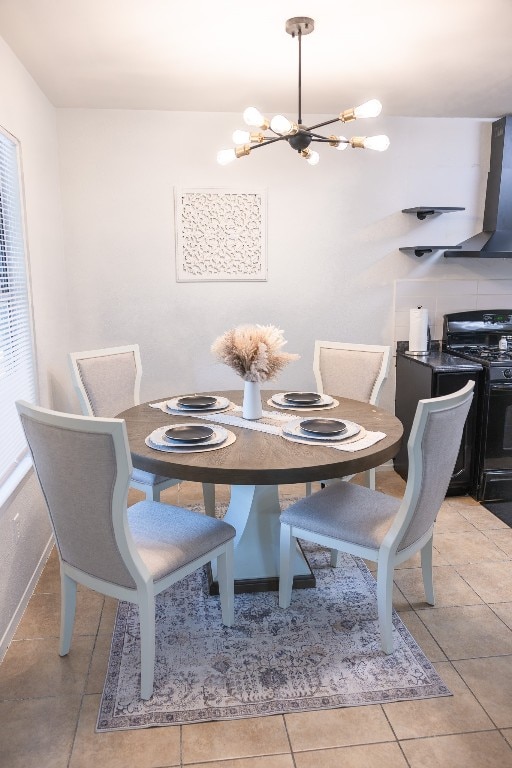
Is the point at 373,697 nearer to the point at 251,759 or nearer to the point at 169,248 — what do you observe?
the point at 251,759

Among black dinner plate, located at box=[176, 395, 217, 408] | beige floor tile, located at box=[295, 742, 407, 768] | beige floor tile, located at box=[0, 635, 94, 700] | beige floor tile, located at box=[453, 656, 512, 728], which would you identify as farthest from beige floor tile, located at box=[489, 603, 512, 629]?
beige floor tile, located at box=[0, 635, 94, 700]

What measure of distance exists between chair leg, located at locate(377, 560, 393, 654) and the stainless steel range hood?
239 centimetres

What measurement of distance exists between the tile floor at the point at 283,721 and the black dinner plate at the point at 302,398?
0.96 metres

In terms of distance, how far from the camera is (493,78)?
9.66 feet

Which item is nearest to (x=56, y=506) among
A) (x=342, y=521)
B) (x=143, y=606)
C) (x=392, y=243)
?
(x=143, y=606)

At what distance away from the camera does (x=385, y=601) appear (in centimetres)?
200

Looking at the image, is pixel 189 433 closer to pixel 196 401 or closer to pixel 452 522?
pixel 196 401

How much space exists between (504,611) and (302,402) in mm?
→ 1215

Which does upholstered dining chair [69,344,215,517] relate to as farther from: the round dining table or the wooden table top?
the wooden table top

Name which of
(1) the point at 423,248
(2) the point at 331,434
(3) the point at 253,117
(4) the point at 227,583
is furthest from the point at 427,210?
(4) the point at 227,583

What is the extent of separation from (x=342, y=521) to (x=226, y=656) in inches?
25.5

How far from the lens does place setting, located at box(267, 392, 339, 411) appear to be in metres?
2.61

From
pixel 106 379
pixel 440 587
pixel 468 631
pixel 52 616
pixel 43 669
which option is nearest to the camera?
pixel 43 669

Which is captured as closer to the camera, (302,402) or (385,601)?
(385,601)
